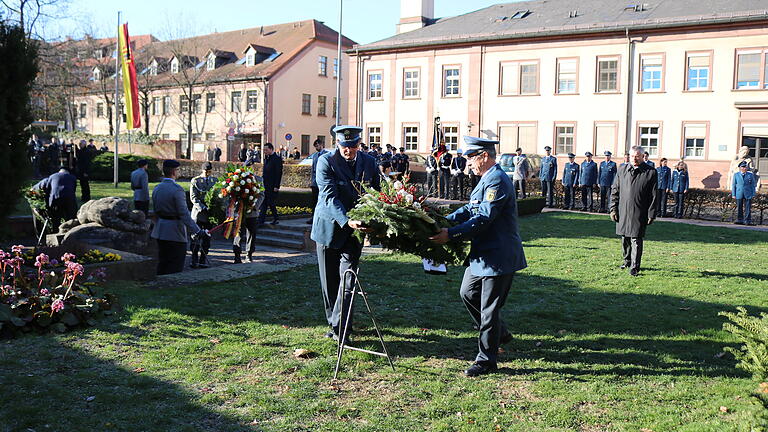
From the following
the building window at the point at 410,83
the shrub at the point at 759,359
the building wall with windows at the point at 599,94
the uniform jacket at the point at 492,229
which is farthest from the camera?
the building window at the point at 410,83

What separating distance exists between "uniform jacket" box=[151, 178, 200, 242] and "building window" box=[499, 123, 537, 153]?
29.5 meters

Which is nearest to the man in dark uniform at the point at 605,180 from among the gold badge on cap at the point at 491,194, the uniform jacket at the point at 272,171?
the uniform jacket at the point at 272,171

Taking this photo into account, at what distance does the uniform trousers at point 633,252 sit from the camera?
34.0 ft

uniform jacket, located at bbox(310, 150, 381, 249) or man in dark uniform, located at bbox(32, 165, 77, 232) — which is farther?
man in dark uniform, located at bbox(32, 165, 77, 232)

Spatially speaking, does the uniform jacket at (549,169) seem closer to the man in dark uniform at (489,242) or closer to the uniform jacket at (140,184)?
the uniform jacket at (140,184)

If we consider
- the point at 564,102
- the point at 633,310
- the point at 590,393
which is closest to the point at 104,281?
the point at 590,393

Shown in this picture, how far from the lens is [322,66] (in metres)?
53.4

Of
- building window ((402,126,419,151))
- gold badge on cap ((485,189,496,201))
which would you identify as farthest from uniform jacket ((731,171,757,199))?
building window ((402,126,419,151))

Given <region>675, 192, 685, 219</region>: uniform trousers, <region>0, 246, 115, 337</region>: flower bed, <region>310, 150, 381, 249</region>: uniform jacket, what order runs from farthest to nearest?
<region>675, 192, 685, 219</region>: uniform trousers, <region>0, 246, 115, 337</region>: flower bed, <region>310, 150, 381, 249</region>: uniform jacket

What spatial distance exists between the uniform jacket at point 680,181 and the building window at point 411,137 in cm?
2107

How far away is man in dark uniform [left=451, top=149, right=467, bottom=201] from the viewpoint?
81.6ft

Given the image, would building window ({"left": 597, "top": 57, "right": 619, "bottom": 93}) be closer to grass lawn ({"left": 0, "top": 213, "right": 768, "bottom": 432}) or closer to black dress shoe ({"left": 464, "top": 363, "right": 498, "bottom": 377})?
grass lawn ({"left": 0, "top": 213, "right": 768, "bottom": 432})

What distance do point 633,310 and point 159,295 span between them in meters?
5.62

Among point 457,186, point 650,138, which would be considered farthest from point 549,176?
point 650,138
